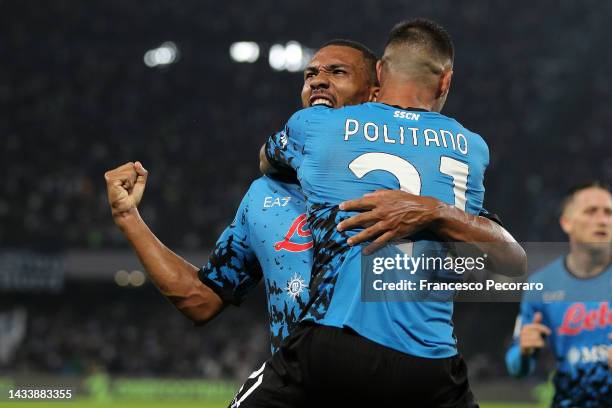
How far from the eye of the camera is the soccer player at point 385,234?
292 cm

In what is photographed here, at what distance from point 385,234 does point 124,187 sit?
1274mm

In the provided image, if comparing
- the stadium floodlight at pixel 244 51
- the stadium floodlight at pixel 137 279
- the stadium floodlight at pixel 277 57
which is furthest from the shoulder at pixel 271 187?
the stadium floodlight at pixel 244 51

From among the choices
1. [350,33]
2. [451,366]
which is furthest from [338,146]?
[350,33]

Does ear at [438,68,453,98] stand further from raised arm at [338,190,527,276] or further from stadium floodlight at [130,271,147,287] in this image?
stadium floodlight at [130,271,147,287]

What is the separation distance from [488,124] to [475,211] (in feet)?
86.7

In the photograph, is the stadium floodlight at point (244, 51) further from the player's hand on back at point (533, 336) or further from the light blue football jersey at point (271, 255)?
the light blue football jersey at point (271, 255)

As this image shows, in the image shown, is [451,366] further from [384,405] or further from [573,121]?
[573,121]

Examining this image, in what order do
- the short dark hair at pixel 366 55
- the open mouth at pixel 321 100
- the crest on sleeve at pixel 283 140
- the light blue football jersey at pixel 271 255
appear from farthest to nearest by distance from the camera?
1. the short dark hair at pixel 366 55
2. the open mouth at pixel 321 100
3. the light blue football jersey at pixel 271 255
4. the crest on sleeve at pixel 283 140

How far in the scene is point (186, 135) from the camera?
1165 inches

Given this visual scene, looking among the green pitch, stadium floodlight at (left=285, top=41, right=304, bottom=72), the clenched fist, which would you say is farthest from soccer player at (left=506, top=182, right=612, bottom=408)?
stadium floodlight at (left=285, top=41, right=304, bottom=72)

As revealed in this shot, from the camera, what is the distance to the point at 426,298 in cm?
304

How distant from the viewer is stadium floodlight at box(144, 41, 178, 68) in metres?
31.8

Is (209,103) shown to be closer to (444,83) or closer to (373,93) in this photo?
(373,93)

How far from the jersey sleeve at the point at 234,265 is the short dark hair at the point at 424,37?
4.02ft
